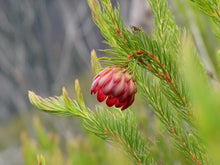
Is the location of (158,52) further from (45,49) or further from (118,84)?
(45,49)

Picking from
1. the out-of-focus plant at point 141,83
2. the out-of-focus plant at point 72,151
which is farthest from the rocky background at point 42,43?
the out-of-focus plant at point 141,83

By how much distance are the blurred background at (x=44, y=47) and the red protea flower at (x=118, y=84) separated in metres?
4.76

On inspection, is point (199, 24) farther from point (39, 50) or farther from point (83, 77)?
point (83, 77)

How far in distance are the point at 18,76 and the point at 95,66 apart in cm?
551

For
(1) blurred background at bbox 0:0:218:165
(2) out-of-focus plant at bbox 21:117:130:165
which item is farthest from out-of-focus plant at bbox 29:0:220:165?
(1) blurred background at bbox 0:0:218:165

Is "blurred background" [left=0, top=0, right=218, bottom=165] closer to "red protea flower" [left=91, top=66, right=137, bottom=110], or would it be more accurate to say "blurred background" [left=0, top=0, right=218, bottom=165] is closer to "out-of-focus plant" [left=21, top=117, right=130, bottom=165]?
"out-of-focus plant" [left=21, top=117, right=130, bottom=165]

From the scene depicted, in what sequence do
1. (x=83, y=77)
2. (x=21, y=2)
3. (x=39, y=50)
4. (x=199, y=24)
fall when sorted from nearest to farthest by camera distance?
(x=199, y=24) < (x=21, y=2) < (x=39, y=50) < (x=83, y=77)

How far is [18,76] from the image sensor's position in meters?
5.70

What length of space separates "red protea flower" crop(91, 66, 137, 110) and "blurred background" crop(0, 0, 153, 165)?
4.76 m

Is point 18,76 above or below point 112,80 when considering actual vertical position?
above

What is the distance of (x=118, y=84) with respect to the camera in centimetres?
46

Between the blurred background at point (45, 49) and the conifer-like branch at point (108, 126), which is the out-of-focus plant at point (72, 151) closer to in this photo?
the conifer-like branch at point (108, 126)

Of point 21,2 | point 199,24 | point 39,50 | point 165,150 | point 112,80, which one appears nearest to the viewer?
point 112,80

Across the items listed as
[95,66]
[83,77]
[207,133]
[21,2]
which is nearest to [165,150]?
[95,66]
